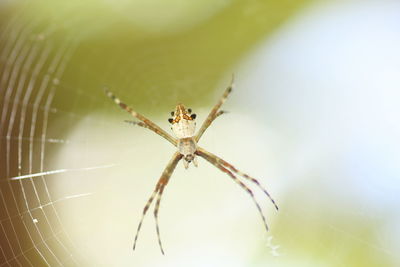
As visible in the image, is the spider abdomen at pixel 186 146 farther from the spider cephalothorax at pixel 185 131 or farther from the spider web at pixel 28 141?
the spider web at pixel 28 141

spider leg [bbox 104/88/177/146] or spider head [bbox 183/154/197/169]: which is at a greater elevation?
spider leg [bbox 104/88/177/146]

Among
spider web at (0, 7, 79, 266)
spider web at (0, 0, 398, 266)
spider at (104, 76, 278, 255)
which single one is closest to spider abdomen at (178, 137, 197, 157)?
spider at (104, 76, 278, 255)

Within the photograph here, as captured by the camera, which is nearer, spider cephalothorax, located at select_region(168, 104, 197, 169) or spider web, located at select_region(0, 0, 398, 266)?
spider web, located at select_region(0, 0, 398, 266)

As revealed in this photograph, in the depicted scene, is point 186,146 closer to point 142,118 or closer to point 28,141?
point 142,118

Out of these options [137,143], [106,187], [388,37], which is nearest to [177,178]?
[137,143]

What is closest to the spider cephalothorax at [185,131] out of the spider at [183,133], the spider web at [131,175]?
the spider at [183,133]

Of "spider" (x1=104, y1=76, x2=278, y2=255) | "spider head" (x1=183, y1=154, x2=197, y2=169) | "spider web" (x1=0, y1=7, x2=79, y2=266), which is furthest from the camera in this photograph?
"spider head" (x1=183, y1=154, x2=197, y2=169)

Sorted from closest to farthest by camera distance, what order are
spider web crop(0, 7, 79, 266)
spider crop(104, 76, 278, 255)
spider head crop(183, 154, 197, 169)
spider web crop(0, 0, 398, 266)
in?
spider web crop(0, 7, 79, 266), spider web crop(0, 0, 398, 266), spider crop(104, 76, 278, 255), spider head crop(183, 154, 197, 169)

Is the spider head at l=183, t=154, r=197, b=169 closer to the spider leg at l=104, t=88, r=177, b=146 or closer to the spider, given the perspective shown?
the spider
